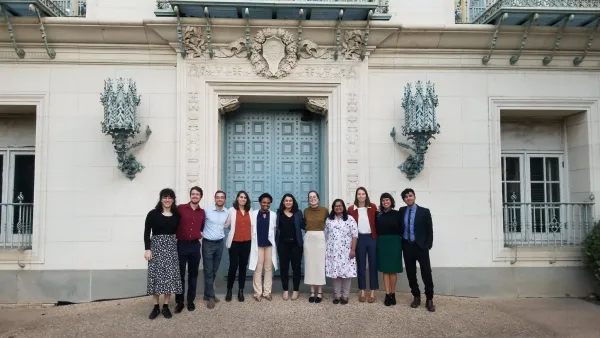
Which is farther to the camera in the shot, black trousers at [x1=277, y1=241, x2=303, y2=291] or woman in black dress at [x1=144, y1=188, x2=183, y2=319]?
black trousers at [x1=277, y1=241, x2=303, y2=291]

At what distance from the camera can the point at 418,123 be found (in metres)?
8.54

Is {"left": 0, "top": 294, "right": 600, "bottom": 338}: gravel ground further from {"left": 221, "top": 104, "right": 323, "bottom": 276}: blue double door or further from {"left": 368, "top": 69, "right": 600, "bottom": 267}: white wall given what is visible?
{"left": 221, "top": 104, "right": 323, "bottom": 276}: blue double door

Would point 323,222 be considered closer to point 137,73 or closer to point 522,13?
point 137,73

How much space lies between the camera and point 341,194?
8906mm

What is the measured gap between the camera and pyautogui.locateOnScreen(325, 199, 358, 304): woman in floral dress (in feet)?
25.1

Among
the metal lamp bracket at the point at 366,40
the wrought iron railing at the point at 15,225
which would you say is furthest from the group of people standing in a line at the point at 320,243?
the wrought iron railing at the point at 15,225

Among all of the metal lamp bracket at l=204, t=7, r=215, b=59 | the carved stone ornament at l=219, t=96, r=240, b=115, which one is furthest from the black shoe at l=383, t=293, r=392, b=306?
the metal lamp bracket at l=204, t=7, r=215, b=59

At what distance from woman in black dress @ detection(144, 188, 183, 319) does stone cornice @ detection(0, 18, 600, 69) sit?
10.8 feet

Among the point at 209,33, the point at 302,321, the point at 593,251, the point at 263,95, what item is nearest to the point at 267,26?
the point at 209,33

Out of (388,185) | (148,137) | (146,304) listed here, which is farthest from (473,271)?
Answer: (148,137)

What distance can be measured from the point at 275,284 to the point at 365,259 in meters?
2.03

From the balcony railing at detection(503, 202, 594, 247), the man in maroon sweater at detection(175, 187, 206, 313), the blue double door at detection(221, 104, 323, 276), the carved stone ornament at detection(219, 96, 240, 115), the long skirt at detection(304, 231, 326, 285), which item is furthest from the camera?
the blue double door at detection(221, 104, 323, 276)

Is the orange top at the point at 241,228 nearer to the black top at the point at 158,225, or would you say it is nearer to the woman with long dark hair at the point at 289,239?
the woman with long dark hair at the point at 289,239

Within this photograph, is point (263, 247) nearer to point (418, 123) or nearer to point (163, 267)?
point (163, 267)
